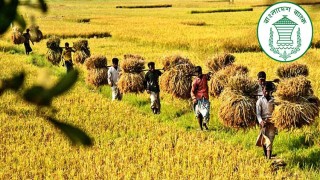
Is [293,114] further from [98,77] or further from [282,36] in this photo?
[98,77]

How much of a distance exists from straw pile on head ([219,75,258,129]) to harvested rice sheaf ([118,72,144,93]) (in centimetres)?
312

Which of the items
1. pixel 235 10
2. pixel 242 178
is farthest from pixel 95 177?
pixel 235 10

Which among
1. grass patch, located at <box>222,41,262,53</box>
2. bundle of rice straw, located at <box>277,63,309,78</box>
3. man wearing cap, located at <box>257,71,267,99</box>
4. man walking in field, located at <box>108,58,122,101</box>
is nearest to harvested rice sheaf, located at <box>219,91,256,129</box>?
man wearing cap, located at <box>257,71,267,99</box>

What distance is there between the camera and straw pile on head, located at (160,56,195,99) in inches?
376

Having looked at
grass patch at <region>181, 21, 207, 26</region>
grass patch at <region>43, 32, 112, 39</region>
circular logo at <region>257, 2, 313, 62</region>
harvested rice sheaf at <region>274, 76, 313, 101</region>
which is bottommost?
harvested rice sheaf at <region>274, 76, 313, 101</region>

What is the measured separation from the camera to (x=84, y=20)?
4241 centimetres

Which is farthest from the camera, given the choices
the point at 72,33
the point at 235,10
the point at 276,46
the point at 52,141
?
the point at 235,10

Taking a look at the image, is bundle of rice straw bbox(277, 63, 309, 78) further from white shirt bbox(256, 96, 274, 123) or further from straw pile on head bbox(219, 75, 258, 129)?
white shirt bbox(256, 96, 274, 123)

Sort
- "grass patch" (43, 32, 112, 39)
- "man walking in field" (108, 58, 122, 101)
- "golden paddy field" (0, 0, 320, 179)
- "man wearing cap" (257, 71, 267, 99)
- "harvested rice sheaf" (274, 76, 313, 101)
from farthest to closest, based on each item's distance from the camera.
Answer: "grass patch" (43, 32, 112, 39) → "man walking in field" (108, 58, 122, 101) → "man wearing cap" (257, 71, 267, 99) → "harvested rice sheaf" (274, 76, 313, 101) → "golden paddy field" (0, 0, 320, 179)

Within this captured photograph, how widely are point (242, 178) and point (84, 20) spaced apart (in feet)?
124

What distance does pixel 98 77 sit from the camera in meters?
11.8

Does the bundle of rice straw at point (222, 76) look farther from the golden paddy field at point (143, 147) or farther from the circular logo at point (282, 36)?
the circular logo at point (282, 36)

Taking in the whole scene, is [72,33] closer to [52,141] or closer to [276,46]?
[276,46]

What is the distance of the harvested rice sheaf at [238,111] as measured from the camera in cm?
705
